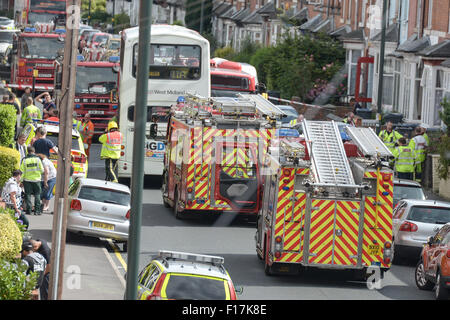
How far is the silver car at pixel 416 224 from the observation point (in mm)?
20328

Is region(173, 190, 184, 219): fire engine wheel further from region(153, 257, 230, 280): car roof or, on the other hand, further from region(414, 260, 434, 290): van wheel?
region(153, 257, 230, 280): car roof

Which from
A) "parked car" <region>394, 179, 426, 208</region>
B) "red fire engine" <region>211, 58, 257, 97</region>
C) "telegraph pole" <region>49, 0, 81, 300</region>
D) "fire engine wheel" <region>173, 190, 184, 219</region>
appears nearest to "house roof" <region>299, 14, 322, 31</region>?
"red fire engine" <region>211, 58, 257, 97</region>

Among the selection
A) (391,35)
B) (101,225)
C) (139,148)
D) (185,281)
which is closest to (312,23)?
(391,35)

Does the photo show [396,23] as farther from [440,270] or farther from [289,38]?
[440,270]

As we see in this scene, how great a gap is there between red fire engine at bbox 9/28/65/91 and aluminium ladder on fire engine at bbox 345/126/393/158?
27.6m

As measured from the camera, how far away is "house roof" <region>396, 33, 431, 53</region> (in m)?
40.7

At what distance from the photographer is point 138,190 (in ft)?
37.9

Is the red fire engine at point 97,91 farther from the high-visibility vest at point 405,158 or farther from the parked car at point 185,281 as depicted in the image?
the parked car at point 185,281

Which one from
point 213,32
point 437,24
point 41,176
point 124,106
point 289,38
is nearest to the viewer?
point 41,176

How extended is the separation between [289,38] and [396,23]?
7.32 meters

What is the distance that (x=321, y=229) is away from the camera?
17.7 meters

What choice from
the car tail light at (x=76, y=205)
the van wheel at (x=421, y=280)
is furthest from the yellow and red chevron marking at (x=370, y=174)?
the car tail light at (x=76, y=205)

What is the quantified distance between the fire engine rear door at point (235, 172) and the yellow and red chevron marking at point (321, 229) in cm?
570
